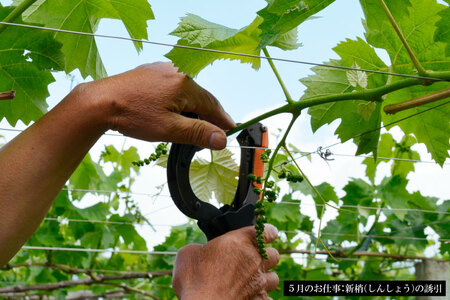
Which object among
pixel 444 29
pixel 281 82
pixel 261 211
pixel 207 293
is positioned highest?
pixel 444 29

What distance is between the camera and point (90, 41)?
3.64 feet

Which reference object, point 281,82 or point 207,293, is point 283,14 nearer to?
point 281,82

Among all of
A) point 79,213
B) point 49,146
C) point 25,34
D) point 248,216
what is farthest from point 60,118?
point 79,213

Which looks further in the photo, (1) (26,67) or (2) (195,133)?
(1) (26,67)

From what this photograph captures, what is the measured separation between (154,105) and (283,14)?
233mm

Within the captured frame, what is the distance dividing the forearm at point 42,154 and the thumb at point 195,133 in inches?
4.3

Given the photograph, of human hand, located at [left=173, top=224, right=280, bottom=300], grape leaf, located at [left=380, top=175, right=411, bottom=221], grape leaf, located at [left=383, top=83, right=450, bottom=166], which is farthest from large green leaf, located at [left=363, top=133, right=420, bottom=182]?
human hand, located at [left=173, top=224, right=280, bottom=300]

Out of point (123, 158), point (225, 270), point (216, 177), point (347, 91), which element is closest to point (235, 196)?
point (216, 177)

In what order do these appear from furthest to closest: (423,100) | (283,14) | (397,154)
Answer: (397,154) < (423,100) < (283,14)

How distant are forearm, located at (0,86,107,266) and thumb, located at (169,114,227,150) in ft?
0.36

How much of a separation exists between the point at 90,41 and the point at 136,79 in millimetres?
332

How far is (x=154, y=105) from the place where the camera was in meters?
0.82

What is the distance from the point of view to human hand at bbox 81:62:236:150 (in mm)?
813

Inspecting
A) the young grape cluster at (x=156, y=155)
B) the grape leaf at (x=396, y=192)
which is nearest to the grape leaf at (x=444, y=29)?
the young grape cluster at (x=156, y=155)
